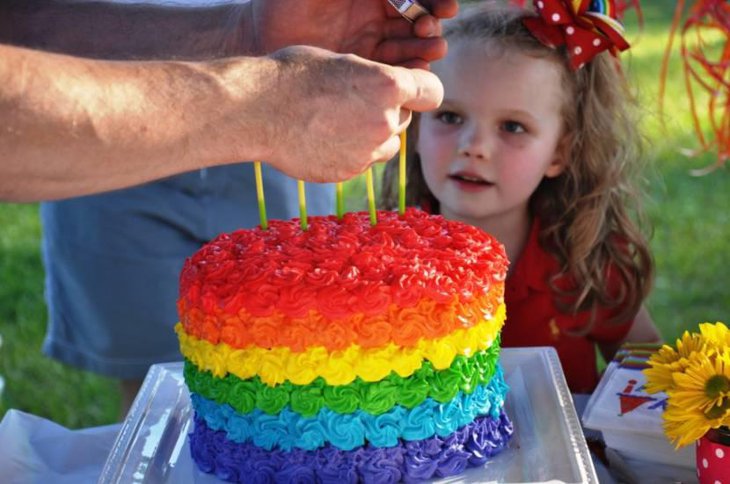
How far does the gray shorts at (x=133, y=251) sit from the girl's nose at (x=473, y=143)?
0.60 meters

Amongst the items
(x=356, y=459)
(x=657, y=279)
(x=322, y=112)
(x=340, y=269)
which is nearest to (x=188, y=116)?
(x=322, y=112)

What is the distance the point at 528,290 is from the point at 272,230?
3.09 ft

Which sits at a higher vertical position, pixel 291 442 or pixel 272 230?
pixel 272 230

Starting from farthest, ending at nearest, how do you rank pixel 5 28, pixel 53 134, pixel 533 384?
pixel 5 28 → pixel 533 384 → pixel 53 134

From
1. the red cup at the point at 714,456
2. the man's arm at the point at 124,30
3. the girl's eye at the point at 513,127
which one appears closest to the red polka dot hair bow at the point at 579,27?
the girl's eye at the point at 513,127

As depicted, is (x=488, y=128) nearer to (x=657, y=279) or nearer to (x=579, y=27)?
(x=579, y=27)

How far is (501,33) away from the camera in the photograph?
2330 mm

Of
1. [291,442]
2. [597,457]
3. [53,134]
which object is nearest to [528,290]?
[597,457]

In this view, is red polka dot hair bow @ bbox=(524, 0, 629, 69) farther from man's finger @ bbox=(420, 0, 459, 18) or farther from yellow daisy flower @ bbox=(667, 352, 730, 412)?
yellow daisy flower @ bbox=(667, 352, 730, 412)

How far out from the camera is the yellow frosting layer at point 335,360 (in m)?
1.44

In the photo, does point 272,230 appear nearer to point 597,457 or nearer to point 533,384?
point 533,384

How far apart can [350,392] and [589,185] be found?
1238mm

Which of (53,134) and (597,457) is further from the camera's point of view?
(597,457)

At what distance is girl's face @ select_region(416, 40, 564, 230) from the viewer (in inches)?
90.2
